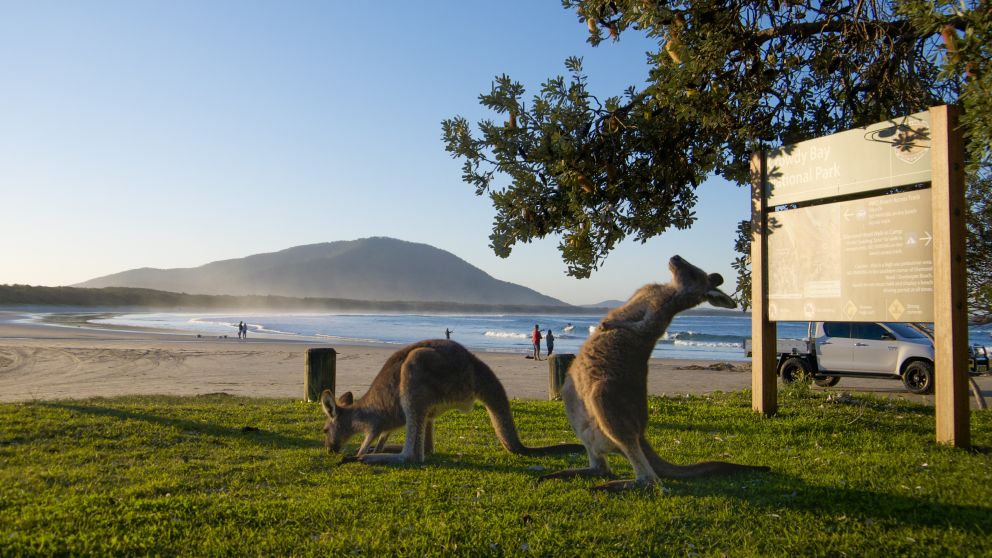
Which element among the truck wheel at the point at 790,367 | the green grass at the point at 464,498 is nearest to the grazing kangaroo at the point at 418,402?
the green grass at the point at 464,498

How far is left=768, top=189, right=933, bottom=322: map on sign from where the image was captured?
7816mm

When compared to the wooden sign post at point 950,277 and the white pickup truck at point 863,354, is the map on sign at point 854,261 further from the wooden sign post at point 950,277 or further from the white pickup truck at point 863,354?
the white pickup truck at point 863,354

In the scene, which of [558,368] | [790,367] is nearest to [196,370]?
[558,368]

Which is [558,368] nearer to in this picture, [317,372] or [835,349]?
[317,372]

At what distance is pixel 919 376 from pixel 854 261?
559 inches

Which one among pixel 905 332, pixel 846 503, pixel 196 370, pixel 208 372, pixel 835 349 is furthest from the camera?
pixel 196 370

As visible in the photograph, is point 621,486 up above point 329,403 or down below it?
below

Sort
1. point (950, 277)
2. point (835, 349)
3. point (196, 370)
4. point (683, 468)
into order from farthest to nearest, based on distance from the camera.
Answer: point (196, 370) → point (835, 349) → point (950, 277) → point (683, 468)

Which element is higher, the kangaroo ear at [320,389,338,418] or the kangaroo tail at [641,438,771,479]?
the kangaroo ear at [320,389,338,418]

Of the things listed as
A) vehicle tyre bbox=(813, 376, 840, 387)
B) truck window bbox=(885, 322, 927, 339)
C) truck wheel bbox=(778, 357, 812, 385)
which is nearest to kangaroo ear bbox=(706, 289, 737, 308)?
truck wheel bbox=(778, 357, 812, 385)

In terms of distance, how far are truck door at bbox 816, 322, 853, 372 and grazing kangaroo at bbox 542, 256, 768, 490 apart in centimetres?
1797

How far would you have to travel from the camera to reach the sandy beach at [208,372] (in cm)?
1894

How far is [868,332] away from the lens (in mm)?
20781

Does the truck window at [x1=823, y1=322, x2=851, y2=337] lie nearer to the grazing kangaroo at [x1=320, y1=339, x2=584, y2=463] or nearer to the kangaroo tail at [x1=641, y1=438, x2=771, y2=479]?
the grazing kangaroo at [x1=320, y1=339, x2=584, y2=463]
